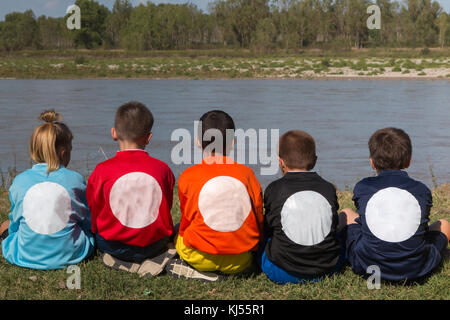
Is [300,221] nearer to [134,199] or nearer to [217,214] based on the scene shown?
[217,214]

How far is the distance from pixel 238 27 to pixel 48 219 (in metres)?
69.8

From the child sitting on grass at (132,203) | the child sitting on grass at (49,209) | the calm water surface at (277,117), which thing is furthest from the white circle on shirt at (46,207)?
the calm water surface at (277,117)

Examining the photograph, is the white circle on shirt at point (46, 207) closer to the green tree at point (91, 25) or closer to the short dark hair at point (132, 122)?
the short dark hair at point (132, 122)

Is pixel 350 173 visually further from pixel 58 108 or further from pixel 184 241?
pixel 58 108

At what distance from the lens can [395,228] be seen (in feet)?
10.2

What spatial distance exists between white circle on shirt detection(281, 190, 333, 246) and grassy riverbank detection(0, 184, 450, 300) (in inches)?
12.1

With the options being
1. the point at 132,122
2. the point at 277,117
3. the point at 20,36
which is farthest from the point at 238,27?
the point at 132,122

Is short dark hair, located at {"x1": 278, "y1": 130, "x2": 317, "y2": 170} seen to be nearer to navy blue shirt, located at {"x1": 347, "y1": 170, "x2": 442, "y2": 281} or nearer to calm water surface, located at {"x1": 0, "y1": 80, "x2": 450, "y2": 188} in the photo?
navy blue shirt, located at {"x1": 347, "y1": 170, "x2": 442, "y2": 281}

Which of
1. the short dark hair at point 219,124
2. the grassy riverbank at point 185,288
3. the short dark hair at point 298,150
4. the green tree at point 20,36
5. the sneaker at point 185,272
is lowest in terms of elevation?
the grassy riverbank at point 185,288

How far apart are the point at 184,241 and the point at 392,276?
4.09 feet

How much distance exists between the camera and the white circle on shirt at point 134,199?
3191 mm

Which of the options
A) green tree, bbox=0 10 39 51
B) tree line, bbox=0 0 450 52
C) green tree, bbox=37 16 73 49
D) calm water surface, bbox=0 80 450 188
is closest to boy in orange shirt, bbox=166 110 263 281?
calm water surface, bbox=0 80 450 188

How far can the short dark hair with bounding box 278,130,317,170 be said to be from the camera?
10.6 ft

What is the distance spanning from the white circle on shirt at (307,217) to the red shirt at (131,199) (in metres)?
0.75
